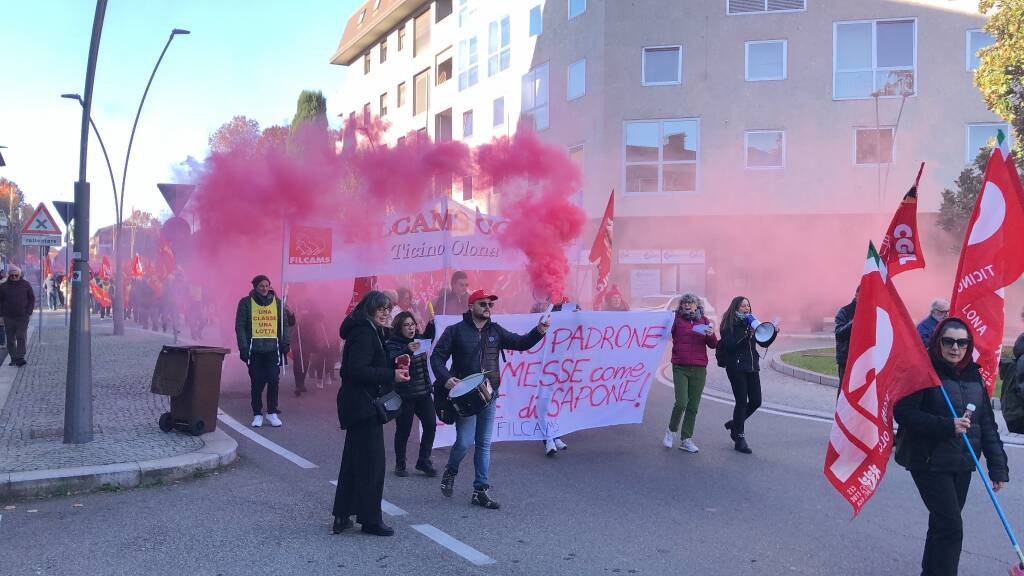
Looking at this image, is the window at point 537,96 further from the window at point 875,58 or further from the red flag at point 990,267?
the red flag at point 990,267

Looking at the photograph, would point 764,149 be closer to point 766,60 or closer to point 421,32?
point 766,60

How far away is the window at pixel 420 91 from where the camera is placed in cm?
4047

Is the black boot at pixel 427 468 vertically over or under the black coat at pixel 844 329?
under

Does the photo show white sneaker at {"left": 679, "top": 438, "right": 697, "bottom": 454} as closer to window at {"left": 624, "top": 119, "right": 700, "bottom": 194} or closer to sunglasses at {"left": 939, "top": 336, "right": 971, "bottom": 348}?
sunglasses at {"left": 939, "top": 336, "right": 971, "bottom": 348}

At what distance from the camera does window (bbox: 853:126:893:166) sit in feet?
88.5

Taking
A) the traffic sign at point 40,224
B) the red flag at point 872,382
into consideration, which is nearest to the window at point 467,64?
the traffic sign at point 40,224

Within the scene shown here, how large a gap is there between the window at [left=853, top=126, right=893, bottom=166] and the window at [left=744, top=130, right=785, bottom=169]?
7.60 feet

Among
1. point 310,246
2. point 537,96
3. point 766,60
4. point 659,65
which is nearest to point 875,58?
point 766,60

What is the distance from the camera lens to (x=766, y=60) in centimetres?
2781

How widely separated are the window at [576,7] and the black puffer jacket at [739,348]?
2322cm

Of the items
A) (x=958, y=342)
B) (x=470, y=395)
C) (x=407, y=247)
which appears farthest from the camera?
(x=407, y=247)

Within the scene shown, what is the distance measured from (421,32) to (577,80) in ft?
45.5

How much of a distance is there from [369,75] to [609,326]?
41337 mm

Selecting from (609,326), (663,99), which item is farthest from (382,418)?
(663,99)
